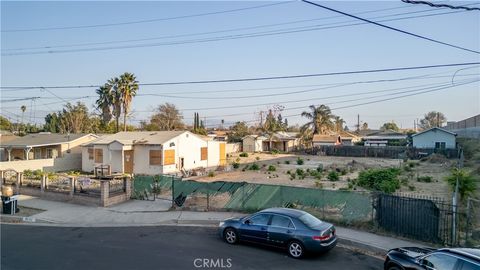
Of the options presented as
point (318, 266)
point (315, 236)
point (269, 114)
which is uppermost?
point (269, 114)

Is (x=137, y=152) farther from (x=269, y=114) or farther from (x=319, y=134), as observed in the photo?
(x=269, y=114)

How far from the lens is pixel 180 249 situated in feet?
Answer: 40.7

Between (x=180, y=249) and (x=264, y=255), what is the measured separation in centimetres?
283

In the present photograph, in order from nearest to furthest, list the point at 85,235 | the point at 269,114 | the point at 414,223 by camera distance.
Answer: the point at 414,223 < the point at 85,235 < the point at 269,114

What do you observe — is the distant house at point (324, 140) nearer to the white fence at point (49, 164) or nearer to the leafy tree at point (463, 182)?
the white fence at point (49, 164)

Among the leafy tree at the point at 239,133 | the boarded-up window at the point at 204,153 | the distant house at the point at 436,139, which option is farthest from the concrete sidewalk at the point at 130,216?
the leafy tree at the point at 239,133

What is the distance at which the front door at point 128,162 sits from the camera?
3569cm

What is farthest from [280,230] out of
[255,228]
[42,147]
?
[42,147]

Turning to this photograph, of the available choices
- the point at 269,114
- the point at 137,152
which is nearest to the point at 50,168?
the point at 137,152

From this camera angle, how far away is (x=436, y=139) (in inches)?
2534

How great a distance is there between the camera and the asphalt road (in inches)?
424

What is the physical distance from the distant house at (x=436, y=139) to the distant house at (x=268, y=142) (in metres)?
26.5

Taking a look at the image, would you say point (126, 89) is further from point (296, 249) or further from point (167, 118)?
point (296, 249)

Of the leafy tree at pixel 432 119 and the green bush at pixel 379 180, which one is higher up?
the leafy tree at pixel 432 119
